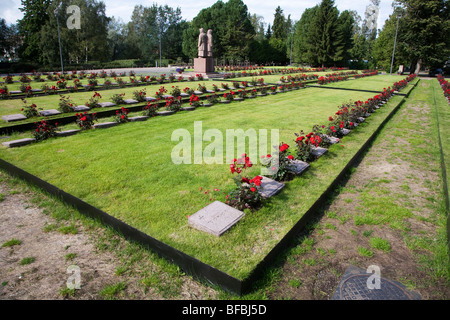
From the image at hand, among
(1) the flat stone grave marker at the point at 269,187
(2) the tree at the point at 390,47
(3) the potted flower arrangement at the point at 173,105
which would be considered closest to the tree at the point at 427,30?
(2) the tree at the point at 390,47

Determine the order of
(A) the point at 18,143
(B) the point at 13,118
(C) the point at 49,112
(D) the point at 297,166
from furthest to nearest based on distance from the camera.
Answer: (C) the point at 49,112
(B) the point at 13,118
(A) the point at 18,143
(D) the point at 297,166

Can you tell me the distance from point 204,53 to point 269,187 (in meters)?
22.1

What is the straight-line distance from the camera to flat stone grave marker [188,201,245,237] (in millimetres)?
3451

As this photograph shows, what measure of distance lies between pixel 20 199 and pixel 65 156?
5.61 ft

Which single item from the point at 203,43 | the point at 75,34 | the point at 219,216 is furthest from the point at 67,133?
the point at 75,34

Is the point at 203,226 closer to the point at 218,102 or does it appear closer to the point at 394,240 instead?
the point at 394,240

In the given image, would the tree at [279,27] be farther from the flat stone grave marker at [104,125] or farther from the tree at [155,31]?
the flat stone grave marker at [104,125]

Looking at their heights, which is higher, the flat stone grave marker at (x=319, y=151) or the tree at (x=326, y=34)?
the tree at (x=326, y=34)

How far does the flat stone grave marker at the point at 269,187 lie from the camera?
4.36 m

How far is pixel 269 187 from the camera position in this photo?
15.1ft

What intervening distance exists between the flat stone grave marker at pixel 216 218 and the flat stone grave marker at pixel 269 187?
666 mm

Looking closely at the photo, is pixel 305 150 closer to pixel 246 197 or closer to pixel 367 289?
pixel 246 197

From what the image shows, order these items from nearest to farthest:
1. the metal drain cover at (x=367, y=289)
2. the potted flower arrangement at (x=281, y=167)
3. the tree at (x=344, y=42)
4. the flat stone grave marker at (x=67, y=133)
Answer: the metal drain cover at (x=367, y=289) < the potted flower arrangement at (x=281, y=167) < the flat stone grave marker at (x=67, y=133) < the tree at (x=344, y=42)

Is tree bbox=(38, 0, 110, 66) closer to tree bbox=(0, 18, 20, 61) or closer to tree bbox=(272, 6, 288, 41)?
tree bbox=(0, 18, 20, 61)
